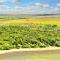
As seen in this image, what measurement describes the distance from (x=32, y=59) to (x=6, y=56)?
262 centimetres

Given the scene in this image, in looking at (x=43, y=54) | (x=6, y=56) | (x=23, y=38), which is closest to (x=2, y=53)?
(x=6, y=56)

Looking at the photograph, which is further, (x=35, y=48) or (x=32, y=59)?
(x=35, y=48)

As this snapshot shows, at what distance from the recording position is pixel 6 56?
2761 cm

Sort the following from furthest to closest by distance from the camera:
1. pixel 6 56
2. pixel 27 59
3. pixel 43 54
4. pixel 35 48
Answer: pixel 35 48
pixel 43 54
pixel 6 56
pixel 27 59

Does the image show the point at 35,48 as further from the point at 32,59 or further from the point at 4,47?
the point at 32,59

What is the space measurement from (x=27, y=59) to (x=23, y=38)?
9.33m

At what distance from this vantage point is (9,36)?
36.5 m

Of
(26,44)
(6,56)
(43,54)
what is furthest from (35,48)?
(6,56)

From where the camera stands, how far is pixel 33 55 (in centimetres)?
2869

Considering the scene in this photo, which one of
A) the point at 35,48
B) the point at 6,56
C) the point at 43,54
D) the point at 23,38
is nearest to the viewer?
the point at 6,56

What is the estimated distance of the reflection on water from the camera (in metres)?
26.5

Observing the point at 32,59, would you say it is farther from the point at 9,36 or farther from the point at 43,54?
the point at 9,36

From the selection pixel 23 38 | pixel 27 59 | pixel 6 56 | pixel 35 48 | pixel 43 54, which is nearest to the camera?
pixel 27 59

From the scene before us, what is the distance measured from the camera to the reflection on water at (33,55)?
86.9 ft
